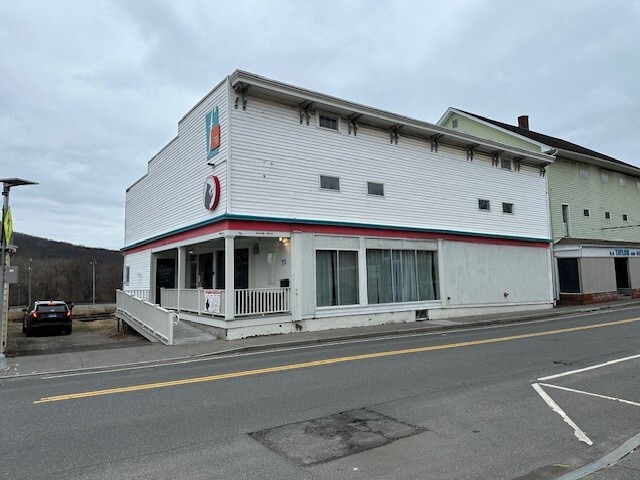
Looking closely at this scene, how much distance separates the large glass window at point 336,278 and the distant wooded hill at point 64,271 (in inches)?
3699

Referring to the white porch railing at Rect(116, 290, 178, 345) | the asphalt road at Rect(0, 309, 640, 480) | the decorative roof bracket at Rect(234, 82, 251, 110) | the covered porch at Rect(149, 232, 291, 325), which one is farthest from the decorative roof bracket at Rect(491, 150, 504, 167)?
the white porch railing at Rect(116, 290, 178, 345)

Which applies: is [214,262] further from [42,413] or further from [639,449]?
[639,449]

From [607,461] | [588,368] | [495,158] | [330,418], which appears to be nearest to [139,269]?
[495,158]

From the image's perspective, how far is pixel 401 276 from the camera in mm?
18719

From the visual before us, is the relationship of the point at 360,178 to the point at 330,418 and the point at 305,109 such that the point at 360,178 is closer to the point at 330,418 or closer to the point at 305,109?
the point at 305,109

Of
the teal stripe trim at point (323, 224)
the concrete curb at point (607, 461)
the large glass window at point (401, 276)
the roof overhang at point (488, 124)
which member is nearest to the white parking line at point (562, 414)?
the concrete curb at point (607, 461)

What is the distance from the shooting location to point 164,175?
21.6 metres

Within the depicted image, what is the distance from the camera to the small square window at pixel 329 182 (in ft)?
56.2

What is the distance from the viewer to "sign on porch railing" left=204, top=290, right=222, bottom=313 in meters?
15.0

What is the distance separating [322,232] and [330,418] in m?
10.9

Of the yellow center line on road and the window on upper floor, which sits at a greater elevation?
the window on upper floor

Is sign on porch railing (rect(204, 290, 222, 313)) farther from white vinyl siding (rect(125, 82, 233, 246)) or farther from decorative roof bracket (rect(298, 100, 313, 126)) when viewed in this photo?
decorative roof bracket (rect(298, 100, 313, 126))

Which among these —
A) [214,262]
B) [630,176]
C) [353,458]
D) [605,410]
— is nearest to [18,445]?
[353,458]

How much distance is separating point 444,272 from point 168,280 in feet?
45.3
